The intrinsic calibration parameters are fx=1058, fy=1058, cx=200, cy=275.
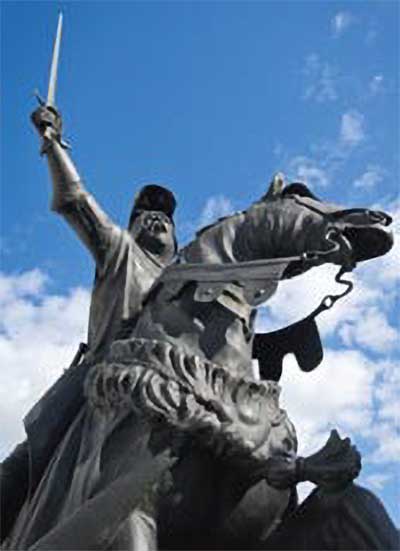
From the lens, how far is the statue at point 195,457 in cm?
560

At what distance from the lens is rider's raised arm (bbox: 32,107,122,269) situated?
23.0 ft

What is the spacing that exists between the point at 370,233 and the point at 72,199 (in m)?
1.96

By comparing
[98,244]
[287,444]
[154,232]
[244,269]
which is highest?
[154,232]

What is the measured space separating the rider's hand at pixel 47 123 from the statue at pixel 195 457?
140 cm

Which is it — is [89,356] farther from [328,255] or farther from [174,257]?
[328,255]

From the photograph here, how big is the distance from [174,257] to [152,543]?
2483 millimetres

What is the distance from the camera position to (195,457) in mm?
5812

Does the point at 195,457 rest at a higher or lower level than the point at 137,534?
higher

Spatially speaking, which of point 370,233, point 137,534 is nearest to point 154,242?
point 370,233

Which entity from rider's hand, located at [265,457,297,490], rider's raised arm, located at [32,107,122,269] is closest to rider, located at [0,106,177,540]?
rider's raised arm, located at [32,107,122,269]

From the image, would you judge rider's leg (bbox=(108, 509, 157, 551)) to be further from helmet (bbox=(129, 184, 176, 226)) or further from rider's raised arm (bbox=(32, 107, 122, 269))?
helmet (bbox=(129, 184, 176, 226))

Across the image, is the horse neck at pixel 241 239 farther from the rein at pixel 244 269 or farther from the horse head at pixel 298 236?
the rein at pixel 244 269

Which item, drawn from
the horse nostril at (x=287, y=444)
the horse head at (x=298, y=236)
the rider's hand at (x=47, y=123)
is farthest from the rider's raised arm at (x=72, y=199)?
the horse nostril at (x=287, y=444)

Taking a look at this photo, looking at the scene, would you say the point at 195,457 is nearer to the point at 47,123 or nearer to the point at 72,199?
the point at 72,199
